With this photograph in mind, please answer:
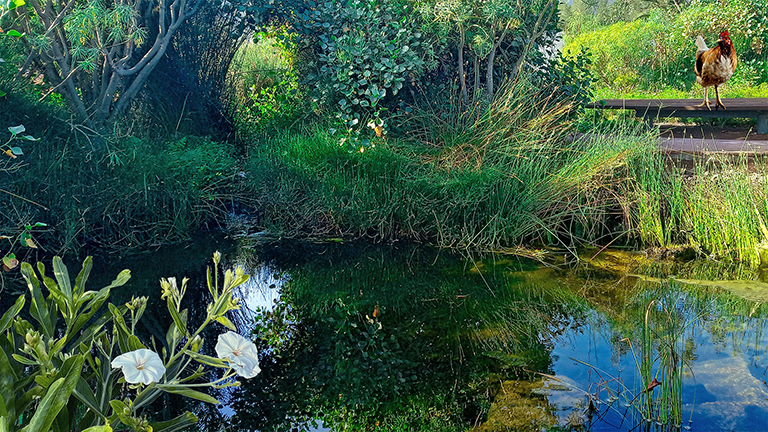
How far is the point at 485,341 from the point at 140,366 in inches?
92.9

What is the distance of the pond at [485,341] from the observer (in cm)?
256

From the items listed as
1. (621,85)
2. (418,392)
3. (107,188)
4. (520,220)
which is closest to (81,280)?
(418,392)

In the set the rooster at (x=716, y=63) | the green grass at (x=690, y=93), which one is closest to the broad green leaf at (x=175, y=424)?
the rooster at (x=716, y=63)

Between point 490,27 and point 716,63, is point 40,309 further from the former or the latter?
point 490,27

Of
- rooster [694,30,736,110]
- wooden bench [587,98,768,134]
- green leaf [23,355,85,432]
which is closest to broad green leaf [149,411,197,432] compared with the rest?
green leaf [23,355,85,432]

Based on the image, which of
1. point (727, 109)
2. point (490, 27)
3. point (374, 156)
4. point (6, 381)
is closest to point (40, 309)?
point (6, 381)

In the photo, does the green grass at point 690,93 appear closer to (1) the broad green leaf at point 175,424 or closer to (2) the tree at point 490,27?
(2) the tree at point 490,27

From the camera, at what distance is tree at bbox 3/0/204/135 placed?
5.08m

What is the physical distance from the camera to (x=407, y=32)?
5988 mm

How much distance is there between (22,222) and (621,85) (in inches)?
556

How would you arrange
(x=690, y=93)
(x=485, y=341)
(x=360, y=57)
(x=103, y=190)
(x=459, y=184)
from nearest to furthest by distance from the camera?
(x=485, y=341), (x=103, y=190), (x=459, y=184), (x=360, y=57), (x=690, y=93)

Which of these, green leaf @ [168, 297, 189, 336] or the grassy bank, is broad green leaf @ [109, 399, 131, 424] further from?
the grassy bank

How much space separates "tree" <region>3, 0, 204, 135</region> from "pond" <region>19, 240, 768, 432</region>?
1741mm

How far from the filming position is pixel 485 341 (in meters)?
3.34
